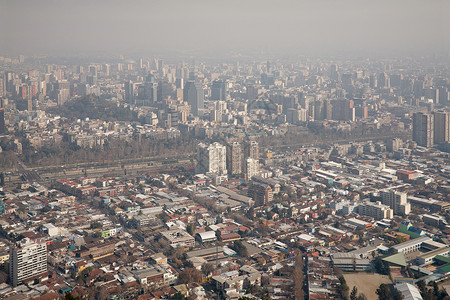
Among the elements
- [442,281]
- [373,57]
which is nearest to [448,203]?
[442,281]

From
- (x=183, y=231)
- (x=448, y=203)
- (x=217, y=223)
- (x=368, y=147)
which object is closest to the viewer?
(x=183, y=231)

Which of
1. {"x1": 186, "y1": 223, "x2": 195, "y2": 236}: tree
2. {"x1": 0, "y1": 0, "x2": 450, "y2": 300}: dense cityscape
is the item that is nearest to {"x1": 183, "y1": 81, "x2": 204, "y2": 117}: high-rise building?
{"x1": 0, "y1": 0, "x2": 450, "y2": 300}: dense cityscape

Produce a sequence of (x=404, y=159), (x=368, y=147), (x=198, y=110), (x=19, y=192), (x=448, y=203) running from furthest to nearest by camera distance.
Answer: (x=198, y=110), (x=368, y=147), (x=404, y=159), (x=19, y=192), (x=448, y=203)

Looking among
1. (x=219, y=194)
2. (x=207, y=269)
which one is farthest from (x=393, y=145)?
(x=207, y=269)

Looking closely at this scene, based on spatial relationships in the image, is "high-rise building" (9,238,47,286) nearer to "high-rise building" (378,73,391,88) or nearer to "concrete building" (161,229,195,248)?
"concrete building" (161,229,195,248)

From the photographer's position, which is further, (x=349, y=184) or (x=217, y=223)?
(x=349, y=184)

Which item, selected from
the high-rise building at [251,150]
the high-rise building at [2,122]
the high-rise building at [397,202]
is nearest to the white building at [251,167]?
the high-rise building at [251,150]

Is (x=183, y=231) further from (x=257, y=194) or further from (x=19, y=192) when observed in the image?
(x=19, y=192)
